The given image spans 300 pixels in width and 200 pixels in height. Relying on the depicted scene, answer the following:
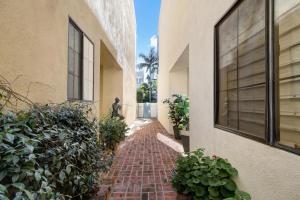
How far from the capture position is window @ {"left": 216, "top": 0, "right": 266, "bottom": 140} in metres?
2.02

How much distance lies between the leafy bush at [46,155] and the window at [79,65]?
3.61 ft

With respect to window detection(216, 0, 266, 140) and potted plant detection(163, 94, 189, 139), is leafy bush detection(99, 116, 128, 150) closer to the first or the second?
potted plant detection(163, 94, 189, 139)

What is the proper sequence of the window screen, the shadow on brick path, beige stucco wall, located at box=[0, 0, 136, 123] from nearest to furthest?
beige stucco wall, located at box=[0, 0, 136, 123] < the shadow on brick path < the window screen

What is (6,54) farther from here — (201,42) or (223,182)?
(201,42)

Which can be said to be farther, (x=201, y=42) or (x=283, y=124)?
(x=201, y=42)

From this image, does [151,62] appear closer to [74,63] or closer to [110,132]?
[110,132]

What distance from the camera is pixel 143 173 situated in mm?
4363

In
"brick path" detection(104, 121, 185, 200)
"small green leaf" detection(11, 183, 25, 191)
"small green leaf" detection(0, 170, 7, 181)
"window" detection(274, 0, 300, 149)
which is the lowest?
"brick path" detection(104, 121, 185, 200)

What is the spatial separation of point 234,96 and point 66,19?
254 centimetres

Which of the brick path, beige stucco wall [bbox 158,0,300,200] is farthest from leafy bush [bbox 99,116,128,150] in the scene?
beige stucco wall [bbox 158,0,300,200]

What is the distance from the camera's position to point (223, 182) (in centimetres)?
237

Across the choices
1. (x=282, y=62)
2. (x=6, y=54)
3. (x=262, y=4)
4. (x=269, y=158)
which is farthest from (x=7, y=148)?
(x=262, y=4)

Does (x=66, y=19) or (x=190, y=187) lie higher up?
(x=66, y=19)

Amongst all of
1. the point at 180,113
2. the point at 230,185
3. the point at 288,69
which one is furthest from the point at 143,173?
the point at 180,113
